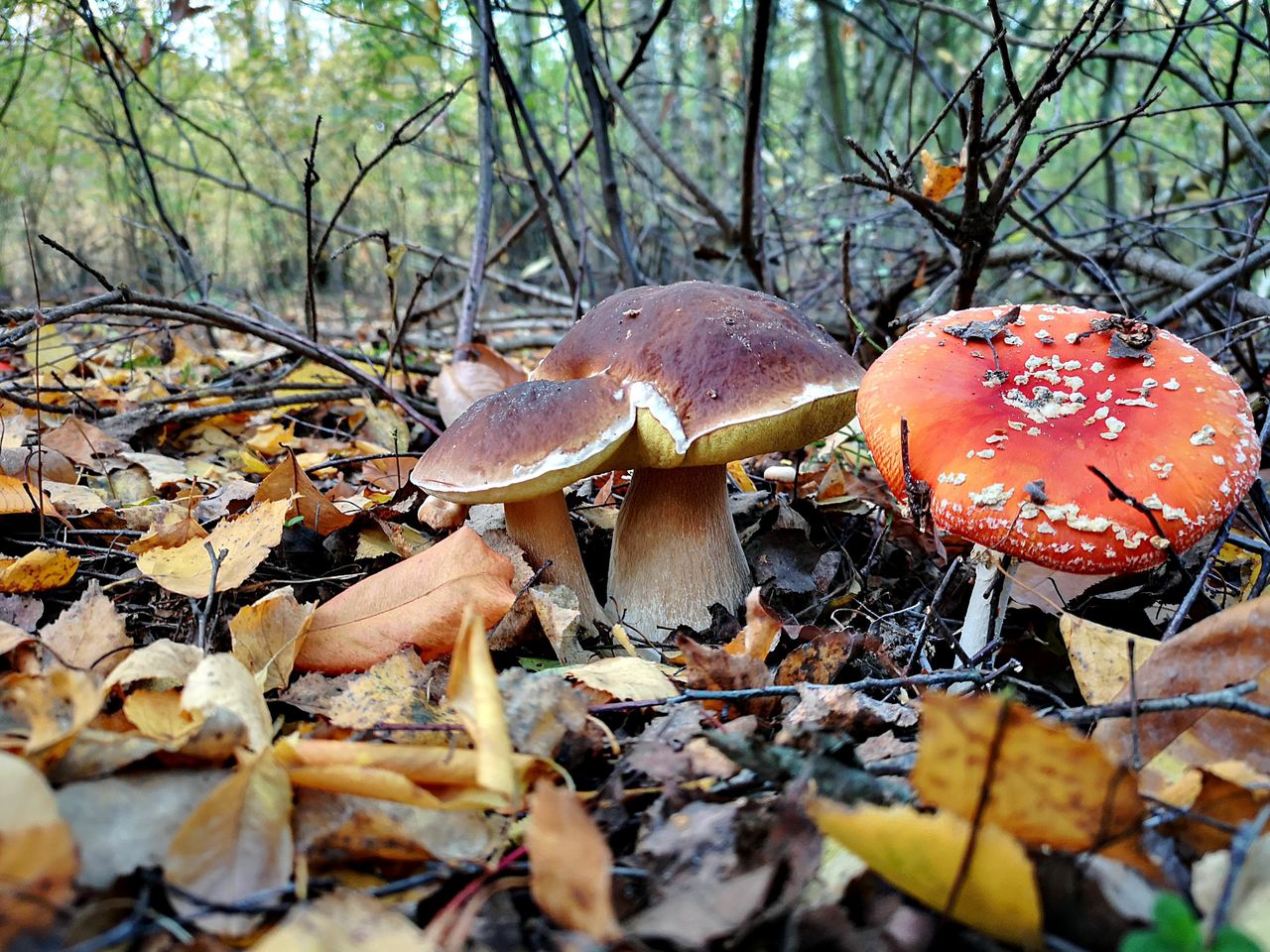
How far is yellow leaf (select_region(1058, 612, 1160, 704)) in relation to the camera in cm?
142

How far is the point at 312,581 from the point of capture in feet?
6.77

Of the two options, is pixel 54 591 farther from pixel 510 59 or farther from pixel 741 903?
pixel 510 59

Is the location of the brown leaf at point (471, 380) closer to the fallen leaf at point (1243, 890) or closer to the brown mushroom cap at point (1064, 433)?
the brown mushroom cap at point (1064, 433)

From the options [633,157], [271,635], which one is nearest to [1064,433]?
[271,635]

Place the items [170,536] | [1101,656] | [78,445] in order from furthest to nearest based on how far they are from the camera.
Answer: [78,445]
[170,536]
[1101,656]

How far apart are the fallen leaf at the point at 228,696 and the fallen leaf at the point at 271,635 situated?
6.1 inches

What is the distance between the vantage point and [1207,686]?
1.29 metres

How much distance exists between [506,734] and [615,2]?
17.2 metres

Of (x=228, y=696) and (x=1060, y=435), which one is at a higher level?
(x=1060, y=435)

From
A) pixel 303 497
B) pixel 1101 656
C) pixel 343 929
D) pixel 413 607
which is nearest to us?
pixel 343 929

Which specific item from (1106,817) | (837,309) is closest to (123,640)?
(1106,817)

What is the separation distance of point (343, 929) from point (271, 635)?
85 centimetres

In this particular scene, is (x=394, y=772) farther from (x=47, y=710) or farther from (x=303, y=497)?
(x=303, y=497)

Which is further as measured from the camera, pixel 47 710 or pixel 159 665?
pixel 159 665
